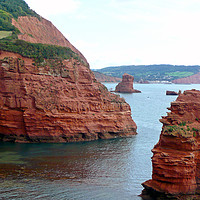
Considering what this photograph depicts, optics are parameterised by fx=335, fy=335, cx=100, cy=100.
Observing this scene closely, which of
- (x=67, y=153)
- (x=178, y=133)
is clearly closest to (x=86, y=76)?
(x=67, y=153)

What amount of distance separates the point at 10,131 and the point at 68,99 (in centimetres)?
1020

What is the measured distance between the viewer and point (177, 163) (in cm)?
2536

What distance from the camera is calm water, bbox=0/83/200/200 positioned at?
99.2ft

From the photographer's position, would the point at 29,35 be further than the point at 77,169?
Yes

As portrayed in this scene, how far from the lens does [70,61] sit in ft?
191

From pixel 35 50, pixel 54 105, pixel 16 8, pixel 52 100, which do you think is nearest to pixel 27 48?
pixel 35 50

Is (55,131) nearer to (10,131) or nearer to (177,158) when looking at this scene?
(10,131)

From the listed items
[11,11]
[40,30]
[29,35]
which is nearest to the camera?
[29,35]

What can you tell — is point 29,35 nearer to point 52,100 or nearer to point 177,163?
point 52,100

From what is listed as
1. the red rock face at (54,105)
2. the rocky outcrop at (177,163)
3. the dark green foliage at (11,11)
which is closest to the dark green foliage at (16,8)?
the dark green foliage at (11,11)

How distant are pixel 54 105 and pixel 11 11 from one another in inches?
1857

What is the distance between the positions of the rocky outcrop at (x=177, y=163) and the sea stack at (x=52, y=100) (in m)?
26.0

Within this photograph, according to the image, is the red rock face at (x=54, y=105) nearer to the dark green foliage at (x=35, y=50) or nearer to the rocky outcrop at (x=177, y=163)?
the dark green foliage at (x=35, y=50)

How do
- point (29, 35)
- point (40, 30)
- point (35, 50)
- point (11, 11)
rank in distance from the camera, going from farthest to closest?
point (40, 30)
point (11, 11)
point (29, 35)
point (35, 50)
